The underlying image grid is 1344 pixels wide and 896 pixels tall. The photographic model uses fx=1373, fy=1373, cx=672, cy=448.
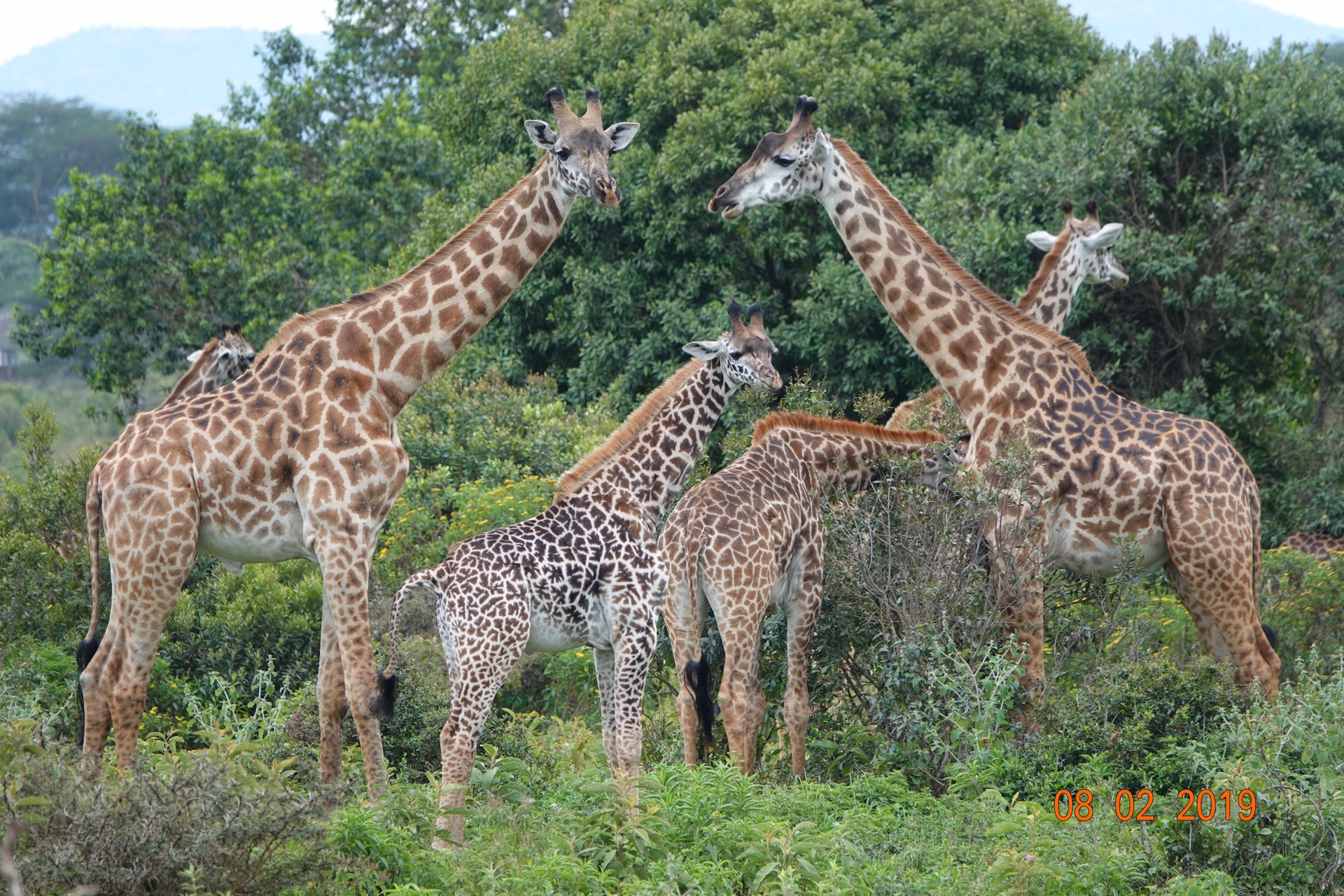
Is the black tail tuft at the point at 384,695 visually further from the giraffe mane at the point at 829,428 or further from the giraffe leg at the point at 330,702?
the giraffe mane at the point at 829,428

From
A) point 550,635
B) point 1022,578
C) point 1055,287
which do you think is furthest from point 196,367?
point 1055,287

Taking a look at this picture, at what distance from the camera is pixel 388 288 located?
8.24m

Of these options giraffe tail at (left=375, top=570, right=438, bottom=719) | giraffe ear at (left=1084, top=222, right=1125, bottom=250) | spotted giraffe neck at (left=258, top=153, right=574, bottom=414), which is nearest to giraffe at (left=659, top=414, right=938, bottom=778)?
giraffe tail at (left=375, top=570, right=438, bottom=719)

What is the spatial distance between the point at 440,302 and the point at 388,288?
33cm

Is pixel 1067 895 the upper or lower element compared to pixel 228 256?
lower

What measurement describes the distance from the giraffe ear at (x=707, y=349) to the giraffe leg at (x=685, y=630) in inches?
55.0

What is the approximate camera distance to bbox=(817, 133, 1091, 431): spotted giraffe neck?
9109 mm

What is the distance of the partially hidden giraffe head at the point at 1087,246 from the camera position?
11.2 meters

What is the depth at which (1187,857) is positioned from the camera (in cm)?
639

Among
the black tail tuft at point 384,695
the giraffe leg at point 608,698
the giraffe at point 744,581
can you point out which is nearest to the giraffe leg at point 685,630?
the giraffe at point 744,581

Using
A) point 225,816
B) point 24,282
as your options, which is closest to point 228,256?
point 225,816

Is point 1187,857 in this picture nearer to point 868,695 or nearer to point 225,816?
point 868,695

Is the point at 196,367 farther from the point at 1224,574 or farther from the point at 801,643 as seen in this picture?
the point at 1224,574

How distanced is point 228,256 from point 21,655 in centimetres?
1392
